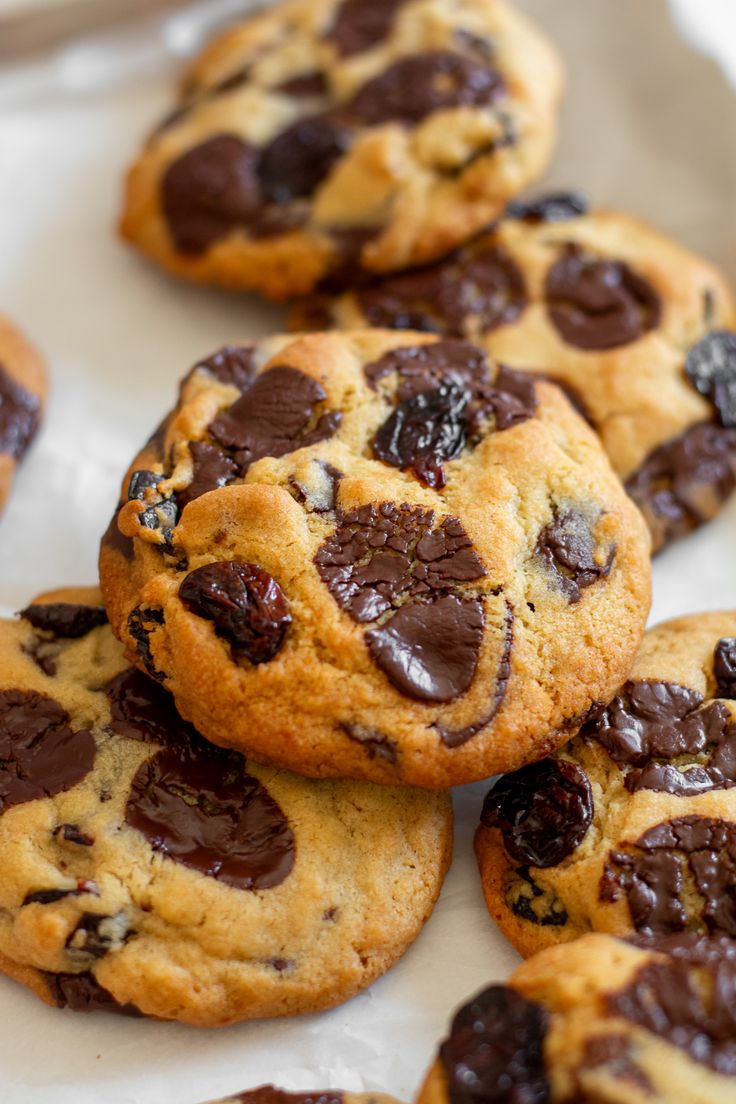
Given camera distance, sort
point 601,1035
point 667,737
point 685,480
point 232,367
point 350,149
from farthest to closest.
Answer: point 350,149
point 685,480
point 232,367
point 667,737
point 601,1035

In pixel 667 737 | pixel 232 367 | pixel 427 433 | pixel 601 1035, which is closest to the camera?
pixel 601 1035

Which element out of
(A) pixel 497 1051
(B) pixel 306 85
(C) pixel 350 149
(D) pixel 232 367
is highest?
(B) pixel 306 85

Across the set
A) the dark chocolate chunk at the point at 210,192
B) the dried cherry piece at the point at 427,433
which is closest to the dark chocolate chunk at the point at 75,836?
the dried cherry piece at the point at 427,433

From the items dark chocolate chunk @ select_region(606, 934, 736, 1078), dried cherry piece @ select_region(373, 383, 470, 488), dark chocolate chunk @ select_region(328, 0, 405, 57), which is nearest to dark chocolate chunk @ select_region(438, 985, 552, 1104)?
dark chocolate chunk @ select_region(606, 934, 736, 1078)

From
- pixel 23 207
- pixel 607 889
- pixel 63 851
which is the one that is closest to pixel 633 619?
pixel 607 889

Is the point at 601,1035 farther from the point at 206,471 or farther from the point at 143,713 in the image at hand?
the point at 206,471

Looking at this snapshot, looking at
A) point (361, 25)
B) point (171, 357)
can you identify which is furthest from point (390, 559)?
point (361, 25)

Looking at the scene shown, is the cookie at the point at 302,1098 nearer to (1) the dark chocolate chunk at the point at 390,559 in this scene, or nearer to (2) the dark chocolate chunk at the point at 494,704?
(2) the dark chocolate chunk at the point at 494,704
